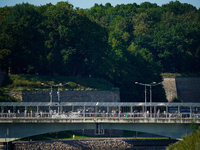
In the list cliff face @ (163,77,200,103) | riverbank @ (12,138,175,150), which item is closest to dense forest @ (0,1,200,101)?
cliff face @ (163,77,200,103)

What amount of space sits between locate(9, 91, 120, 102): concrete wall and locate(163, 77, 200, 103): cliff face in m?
40.5

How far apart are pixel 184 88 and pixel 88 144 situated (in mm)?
83479

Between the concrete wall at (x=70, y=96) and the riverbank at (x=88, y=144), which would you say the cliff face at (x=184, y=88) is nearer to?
the concrete wall at (x=70, y=96)

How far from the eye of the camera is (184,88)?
Result: 6407 inches

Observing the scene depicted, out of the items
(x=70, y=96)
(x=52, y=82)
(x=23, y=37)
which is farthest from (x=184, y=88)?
(x=23, y=37)

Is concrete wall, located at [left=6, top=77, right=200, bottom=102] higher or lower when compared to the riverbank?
higher

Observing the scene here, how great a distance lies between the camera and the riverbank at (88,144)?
8212cm

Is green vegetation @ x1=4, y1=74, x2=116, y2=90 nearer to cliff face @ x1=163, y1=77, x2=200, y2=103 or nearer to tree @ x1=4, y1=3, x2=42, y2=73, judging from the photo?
tree @ x1=4, y1=3, x2=42, y2=73

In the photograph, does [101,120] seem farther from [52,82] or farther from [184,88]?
[184,88]

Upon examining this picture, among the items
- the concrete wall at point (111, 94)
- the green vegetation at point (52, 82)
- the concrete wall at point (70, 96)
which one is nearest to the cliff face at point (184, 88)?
the concrete wall at point (111, 94)

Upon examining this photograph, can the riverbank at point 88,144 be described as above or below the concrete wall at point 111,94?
below

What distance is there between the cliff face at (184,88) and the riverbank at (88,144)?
74.3 metres

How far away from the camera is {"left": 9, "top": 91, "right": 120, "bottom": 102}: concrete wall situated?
102600 millimetres

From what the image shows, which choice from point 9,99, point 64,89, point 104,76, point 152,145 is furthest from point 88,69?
point 152,145
